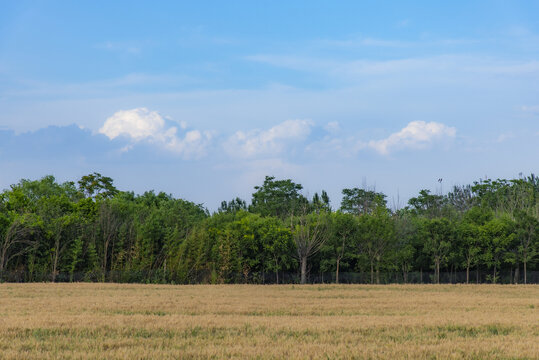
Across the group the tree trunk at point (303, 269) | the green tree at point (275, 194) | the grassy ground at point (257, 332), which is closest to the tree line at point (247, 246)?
the tree trunk at point (303, 269)

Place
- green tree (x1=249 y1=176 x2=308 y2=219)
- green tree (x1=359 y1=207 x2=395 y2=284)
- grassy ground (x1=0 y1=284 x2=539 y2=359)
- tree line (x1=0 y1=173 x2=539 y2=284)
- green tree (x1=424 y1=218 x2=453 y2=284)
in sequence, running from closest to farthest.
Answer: grassy ground (x1=0 y1=284 x2=539 y2=359) → tree line (x1=0 y1=173 x2=539 y2=284) → green tree (x1=359 y1=207 x2=395 y2=284) → green tree (x1=424 y1=218 x2=453 y2=284) → green tree (x1=249 y1=176 x2=308 y2=219)

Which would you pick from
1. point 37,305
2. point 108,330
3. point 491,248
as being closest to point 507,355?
point 108,330

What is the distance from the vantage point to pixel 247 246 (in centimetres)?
5084

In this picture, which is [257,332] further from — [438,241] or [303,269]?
[438,241]

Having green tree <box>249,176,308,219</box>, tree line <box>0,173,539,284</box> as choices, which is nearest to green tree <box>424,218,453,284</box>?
tree line <box>0,173,539,284</box>

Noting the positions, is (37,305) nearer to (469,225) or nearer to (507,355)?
(507,355)

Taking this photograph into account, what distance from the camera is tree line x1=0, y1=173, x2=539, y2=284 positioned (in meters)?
48.0

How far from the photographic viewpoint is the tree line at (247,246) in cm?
4803

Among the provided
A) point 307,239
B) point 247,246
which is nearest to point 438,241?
point 307,239

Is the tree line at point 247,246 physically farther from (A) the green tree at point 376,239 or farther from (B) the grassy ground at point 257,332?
(B) the grassy ground at point 257,332

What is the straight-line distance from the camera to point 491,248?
179 ft

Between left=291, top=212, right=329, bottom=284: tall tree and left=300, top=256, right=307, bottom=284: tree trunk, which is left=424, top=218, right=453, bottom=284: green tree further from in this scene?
Result: left=300, top=256, right=307, bottom=284: tree trunk

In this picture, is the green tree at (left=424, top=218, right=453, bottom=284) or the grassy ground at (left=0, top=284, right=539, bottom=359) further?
the green tree at (left=424, top=218, right=453, bottom=284)

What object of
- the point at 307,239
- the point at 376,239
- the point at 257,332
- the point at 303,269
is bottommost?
the point at 257,332
